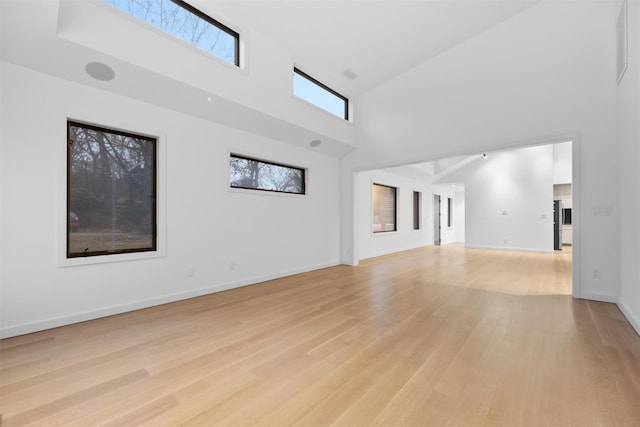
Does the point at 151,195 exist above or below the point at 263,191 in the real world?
below

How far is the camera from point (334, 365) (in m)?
2.06

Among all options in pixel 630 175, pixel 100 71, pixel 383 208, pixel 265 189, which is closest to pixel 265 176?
pixel 265 189

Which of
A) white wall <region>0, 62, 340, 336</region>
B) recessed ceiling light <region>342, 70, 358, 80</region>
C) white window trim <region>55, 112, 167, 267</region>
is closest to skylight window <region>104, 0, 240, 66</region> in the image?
white wall <region>0, 62, 340, 336</region>

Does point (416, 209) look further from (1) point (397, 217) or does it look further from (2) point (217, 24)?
(2) point (217, 24)

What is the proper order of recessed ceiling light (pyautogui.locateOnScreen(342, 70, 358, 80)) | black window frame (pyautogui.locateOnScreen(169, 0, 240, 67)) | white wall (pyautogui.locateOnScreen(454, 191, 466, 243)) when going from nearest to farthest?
black window frame (pyautogui.locateOnScreen(169, 0, 240, 67)) → recessed ceiling light (pyautogui.locateOnScreen(342, 70, 358, 80)) → white wall (pyautogui.locateOnScreen(454, 191, 466, 243))

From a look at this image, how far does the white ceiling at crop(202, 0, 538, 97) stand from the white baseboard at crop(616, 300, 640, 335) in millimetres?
4419

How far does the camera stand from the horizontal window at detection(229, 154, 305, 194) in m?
4.65

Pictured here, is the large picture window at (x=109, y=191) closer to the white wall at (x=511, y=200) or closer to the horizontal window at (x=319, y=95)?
the horizontal window at (x=319, y=95)

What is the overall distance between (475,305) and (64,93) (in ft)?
17.8

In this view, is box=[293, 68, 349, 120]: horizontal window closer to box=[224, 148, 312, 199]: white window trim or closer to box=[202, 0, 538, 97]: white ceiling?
box=[202, 0, 538, 97]: white ceiling

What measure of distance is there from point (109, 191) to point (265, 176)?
2406mm

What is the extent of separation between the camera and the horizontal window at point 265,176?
4.65 m

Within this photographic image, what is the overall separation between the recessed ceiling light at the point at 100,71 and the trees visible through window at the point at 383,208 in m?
6.54

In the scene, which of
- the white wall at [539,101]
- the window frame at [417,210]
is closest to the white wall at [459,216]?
the window frame at [417,210]
